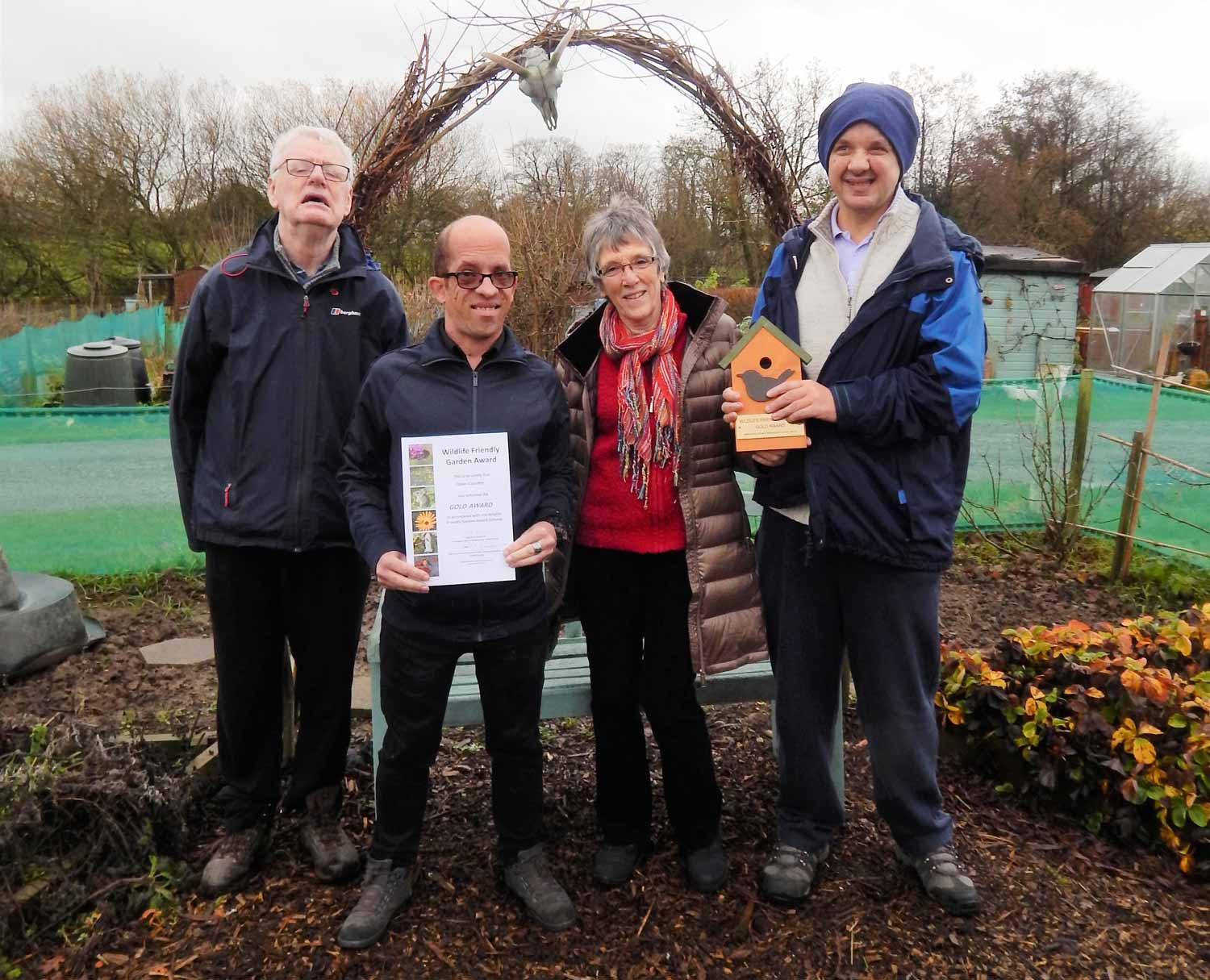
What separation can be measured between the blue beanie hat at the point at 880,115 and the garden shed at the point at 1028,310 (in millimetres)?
18428

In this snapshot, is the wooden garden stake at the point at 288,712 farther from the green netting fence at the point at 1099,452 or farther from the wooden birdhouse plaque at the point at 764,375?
the green netting fence at the point at 1099,452

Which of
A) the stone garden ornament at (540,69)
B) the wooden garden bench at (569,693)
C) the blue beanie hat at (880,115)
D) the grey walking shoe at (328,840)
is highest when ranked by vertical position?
the stone garden ornament at (540,69)

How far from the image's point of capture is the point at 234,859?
2.76 metres

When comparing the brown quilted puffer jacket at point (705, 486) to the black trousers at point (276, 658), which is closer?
the brown quilted puffer jacket at point (705, 486)

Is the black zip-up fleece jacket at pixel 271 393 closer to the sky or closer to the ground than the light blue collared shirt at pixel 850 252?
closer to the ground

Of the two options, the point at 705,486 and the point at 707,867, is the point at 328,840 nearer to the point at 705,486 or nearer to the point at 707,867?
the point at 707,867

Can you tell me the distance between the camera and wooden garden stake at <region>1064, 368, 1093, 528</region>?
20.7ft

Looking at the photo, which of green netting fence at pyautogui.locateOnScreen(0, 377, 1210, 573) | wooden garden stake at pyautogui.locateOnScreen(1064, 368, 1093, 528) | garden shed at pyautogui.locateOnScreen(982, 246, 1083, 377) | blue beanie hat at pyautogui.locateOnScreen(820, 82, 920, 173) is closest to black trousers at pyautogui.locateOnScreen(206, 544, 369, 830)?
blue beanie hat at pyautogui.locateOnScreen(820, 82, 920, 173)

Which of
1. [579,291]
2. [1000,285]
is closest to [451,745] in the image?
[579,291]

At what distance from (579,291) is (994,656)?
20.0 feet

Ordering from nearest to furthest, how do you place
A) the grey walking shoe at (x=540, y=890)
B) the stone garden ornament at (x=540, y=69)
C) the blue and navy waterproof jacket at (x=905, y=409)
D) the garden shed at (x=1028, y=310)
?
the blue and navy waterproof jacket at (x=905, y=409), the grey walking shoe at (x=540, y=890), the stone garden ornament at (x=540, y=69), the garden shed at (x=1028, y=310)

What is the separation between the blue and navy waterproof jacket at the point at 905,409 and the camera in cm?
232

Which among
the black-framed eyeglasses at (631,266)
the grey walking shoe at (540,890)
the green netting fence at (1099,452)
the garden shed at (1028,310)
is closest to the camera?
the black-framed eyeglasses at (631,266)

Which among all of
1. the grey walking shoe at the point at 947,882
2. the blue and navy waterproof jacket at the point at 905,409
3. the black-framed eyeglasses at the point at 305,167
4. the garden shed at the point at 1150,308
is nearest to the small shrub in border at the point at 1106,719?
the grey walking shoe at the point at 947,882
